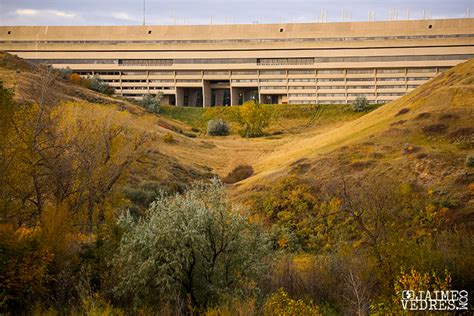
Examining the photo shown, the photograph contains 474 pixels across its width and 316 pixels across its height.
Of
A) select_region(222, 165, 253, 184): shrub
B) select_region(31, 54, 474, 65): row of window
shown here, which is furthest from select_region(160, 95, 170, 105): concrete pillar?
select_region(222, 165, 253, 184): shrub

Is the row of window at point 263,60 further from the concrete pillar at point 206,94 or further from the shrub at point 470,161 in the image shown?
the shrub at point 470,161

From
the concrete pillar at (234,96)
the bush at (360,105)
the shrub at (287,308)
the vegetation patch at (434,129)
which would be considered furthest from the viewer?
the concrete pillar at (234,96)

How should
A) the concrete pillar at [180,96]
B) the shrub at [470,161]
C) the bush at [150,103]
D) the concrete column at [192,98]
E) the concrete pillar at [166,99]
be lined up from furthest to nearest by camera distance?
the concrete column at [192,98] → the concrete pillar at [166,99] → the concrete pillar at [180,96] → the bush at [150,103] → the shrub at [470,161]

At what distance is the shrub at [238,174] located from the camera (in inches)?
2040

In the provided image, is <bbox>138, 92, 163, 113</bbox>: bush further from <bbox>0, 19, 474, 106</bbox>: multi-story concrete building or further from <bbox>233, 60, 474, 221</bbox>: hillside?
<bbox>233, 60, 474, 221</bbox>: hillside

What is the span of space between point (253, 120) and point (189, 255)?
192 ft

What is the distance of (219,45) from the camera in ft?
343

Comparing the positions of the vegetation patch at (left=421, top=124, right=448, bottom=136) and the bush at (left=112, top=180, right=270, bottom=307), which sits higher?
the vegetation patch at (left=421, top=124, right=448, bottom=136)

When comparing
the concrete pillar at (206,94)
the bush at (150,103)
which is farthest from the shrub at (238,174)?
the concrete pillar at (206,94)

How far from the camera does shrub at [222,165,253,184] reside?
51.8 meters

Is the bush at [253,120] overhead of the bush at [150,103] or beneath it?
beneath

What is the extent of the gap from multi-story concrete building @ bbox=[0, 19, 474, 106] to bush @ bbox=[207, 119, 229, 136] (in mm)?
21594

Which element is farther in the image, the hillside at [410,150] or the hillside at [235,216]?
the hillside at [410,150]

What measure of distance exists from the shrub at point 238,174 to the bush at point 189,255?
27.8m
